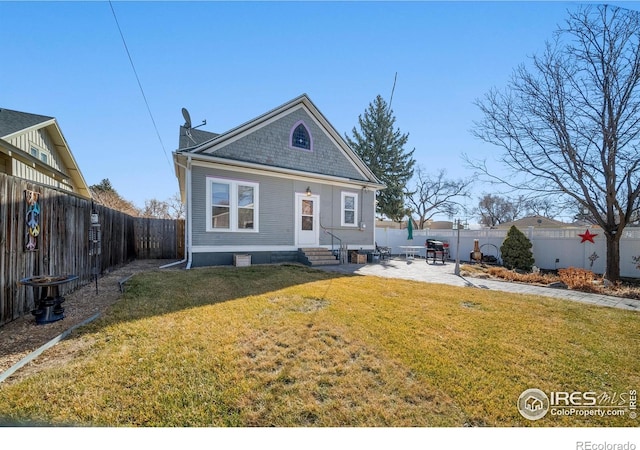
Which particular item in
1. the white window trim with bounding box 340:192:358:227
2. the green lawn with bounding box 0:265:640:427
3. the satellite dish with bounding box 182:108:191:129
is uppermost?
the satellite dish with bounding box 182:108:191:129

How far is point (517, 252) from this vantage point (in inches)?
455

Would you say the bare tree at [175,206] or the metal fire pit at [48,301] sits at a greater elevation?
the bare tree at [175,206]

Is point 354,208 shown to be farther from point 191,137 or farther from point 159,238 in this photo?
point 159,238

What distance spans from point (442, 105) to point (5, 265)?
13.6 m

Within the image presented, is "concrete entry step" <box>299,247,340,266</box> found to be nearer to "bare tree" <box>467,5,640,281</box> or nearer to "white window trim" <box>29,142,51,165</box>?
"bare tree" <box>467,5,640,281</box>

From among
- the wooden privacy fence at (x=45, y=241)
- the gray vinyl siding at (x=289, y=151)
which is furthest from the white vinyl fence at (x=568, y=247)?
the wooden privacy fence at (x=45, y=241)

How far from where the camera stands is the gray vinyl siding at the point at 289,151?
10773 millimetres

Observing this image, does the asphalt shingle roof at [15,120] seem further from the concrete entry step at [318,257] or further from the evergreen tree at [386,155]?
the evergreen tree at [386,155]

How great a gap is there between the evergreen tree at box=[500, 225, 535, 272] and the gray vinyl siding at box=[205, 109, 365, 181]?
288 inches

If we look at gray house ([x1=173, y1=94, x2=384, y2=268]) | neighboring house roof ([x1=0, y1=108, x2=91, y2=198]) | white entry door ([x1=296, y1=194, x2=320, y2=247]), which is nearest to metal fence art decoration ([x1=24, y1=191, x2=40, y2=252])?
gray house ([x1=173, y1=94, x2=384, y2=268])

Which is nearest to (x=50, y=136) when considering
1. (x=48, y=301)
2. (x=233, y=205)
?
(x=233, y=205)

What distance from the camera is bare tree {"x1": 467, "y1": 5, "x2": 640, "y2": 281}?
8.70 metres

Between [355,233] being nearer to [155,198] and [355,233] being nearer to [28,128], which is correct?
[28,128]

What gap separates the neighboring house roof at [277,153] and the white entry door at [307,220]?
1.14 meters
